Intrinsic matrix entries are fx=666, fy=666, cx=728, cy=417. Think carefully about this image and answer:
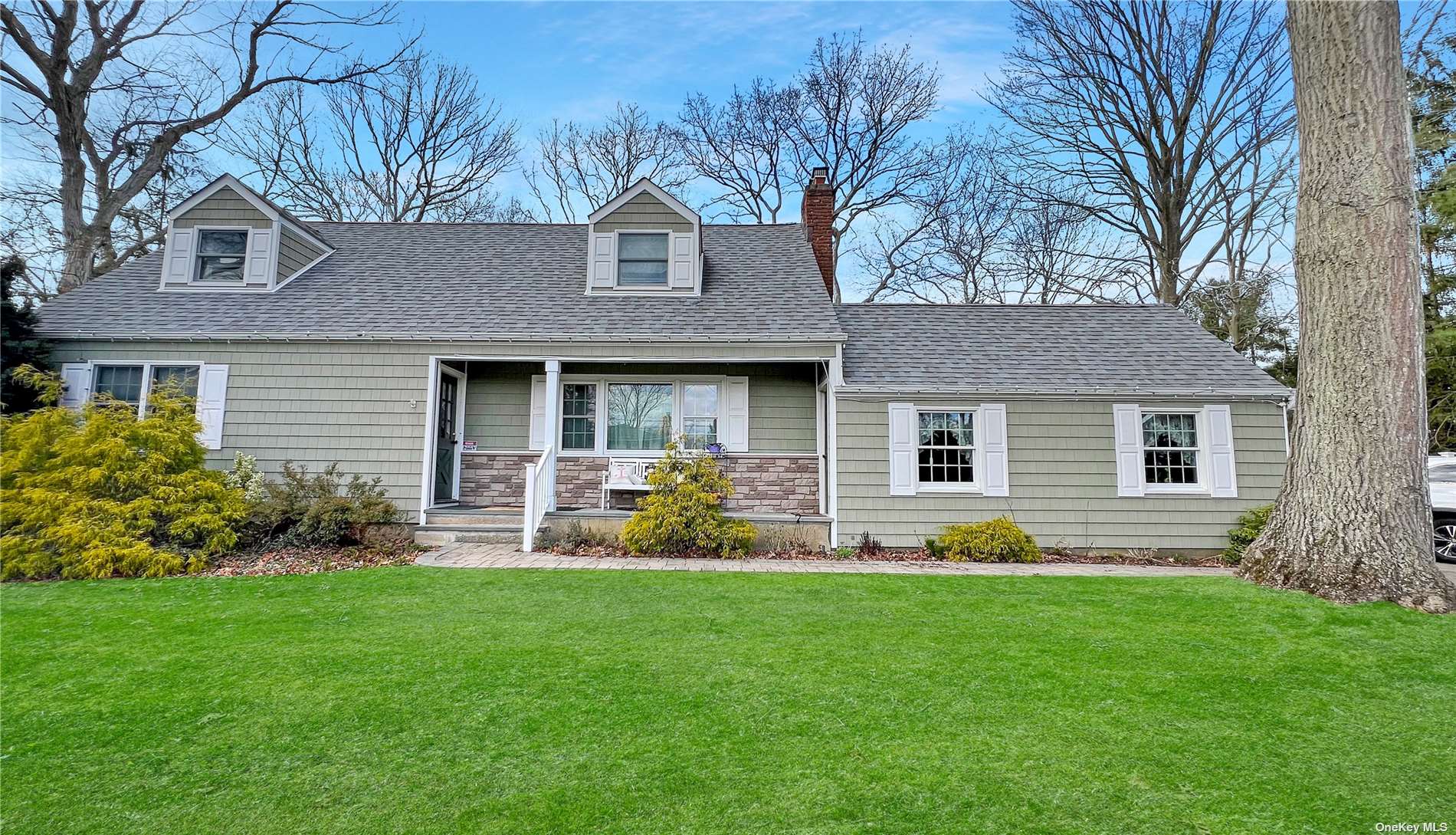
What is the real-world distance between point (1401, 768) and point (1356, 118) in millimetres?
6498

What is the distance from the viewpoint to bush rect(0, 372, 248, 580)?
7074 millimetres

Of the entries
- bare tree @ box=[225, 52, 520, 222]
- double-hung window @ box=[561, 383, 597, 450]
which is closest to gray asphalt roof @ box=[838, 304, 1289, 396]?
double-hung window @ box=[561, 383, 597, 450]

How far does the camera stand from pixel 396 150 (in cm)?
2303

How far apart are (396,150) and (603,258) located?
1577cm

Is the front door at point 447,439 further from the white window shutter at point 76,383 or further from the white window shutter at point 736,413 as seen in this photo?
the white window shutter at point 76,383

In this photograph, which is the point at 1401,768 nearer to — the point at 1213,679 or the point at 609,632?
the point at 1213,679

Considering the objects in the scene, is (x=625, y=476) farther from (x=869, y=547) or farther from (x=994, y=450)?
(x=994, y=450)

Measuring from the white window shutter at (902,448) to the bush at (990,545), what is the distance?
3.13 ft

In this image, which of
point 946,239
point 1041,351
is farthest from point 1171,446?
point 946,239

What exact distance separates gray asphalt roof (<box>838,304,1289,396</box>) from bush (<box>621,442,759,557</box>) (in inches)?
105

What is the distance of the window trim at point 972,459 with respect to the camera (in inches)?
393

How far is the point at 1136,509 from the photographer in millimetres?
10000

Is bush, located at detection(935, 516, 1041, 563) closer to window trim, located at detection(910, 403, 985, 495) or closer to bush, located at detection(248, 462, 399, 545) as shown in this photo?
window trim, located at detection(910, 403, 985, 495)

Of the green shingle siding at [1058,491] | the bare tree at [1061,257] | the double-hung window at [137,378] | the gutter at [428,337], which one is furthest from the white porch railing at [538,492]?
the bare tree at [1061,257]
